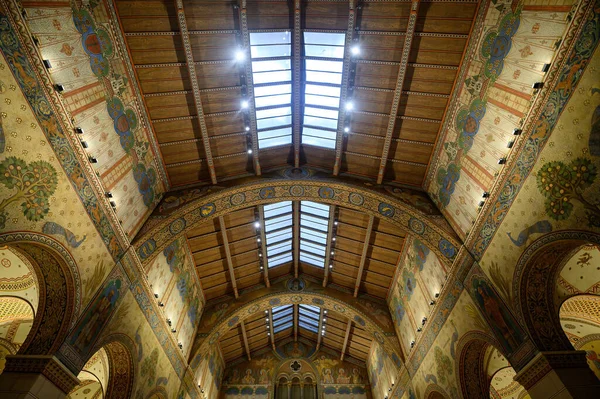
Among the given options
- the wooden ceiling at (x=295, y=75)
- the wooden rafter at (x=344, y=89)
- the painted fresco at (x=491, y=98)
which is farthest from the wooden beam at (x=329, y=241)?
the painted fresco at (x=491, y=98)

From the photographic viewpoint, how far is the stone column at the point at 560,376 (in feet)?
22.4

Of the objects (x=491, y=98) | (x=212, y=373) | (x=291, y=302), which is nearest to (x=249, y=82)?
(x=491, y=98)

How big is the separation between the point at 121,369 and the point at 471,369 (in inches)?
461

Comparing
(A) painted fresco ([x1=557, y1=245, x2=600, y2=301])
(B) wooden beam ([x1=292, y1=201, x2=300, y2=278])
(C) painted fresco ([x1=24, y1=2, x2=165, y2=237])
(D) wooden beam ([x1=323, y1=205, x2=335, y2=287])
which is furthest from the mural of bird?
(A) painted fresco ([x1=557, y1=245, x2=600, y2=301])

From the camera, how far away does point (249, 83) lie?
10.9 metres

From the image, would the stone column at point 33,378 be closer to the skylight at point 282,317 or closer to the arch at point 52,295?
the arch at point 52,295

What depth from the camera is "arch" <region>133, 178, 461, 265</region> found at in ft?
36.3

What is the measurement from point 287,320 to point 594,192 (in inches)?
793

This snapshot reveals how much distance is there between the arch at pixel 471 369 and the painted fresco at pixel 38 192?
11.4m

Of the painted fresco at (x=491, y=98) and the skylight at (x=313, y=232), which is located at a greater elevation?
the skylight at (x=313, y=232)

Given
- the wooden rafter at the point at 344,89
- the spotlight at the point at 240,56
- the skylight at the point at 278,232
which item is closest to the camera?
the wooden rafter at the point at 344,89

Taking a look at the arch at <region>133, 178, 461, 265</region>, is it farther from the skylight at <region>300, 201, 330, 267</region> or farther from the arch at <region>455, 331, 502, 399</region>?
the arch at <region>455, 331, 502, 399</region>

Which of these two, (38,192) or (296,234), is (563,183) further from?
(296,234)

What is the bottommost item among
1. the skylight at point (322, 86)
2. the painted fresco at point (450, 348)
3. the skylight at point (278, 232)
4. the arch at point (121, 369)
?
the arch at point (121, 369)
